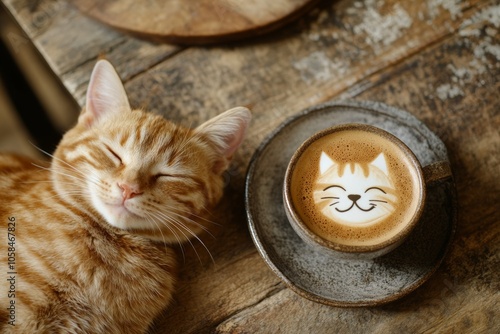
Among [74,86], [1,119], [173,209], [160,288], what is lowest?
[160,288]

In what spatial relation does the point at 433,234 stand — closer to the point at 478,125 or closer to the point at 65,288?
the point at 478,125

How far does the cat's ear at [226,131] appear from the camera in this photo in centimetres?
96

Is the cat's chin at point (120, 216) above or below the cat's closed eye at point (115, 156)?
below

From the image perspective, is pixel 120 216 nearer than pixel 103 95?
Yes

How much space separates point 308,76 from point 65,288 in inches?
29.2

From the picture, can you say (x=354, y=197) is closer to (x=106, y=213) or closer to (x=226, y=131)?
(x=226, y=131)

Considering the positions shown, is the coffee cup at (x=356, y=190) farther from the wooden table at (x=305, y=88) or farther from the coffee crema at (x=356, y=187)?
the wooden table at (x=305, y=88)

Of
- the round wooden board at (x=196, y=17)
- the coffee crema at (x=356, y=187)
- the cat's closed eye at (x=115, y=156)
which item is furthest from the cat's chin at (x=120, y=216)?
the round wooden board at (x=196, y=17)

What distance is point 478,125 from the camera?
3.55 feet

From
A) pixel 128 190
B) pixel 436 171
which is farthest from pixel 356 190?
pixel 128 190

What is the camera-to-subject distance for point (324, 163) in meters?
0.89

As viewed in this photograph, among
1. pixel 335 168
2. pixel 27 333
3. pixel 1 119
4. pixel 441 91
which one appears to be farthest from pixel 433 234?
pixel 1 119

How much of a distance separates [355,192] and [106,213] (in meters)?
0.50

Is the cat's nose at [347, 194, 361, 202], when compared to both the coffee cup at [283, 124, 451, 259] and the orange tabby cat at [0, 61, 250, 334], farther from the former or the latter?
the orange tabby cat at [0, 61, 250, 334]
